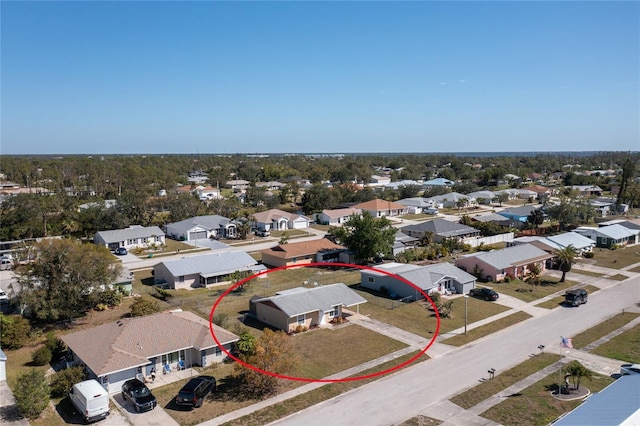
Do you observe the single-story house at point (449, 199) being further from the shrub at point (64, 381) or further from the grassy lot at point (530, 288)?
the shrub at point (64, 381)

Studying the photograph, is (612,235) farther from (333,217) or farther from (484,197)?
(484,197)

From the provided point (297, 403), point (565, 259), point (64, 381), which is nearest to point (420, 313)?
point (297, 403)

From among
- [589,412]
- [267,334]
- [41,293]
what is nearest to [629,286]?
[589,412]

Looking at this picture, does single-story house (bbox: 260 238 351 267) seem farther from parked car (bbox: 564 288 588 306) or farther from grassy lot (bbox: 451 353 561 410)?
grassy lot (bbox: 451 353 561 410)

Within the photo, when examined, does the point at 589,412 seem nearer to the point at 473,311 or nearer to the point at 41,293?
the point at 473,311

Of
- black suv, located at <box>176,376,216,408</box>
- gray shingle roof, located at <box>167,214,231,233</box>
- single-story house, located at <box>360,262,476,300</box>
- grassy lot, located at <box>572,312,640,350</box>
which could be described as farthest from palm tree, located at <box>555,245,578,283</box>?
gray shingle roof, located at <box>167,214,231,233</box>

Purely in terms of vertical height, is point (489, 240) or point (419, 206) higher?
point (419, 206)
